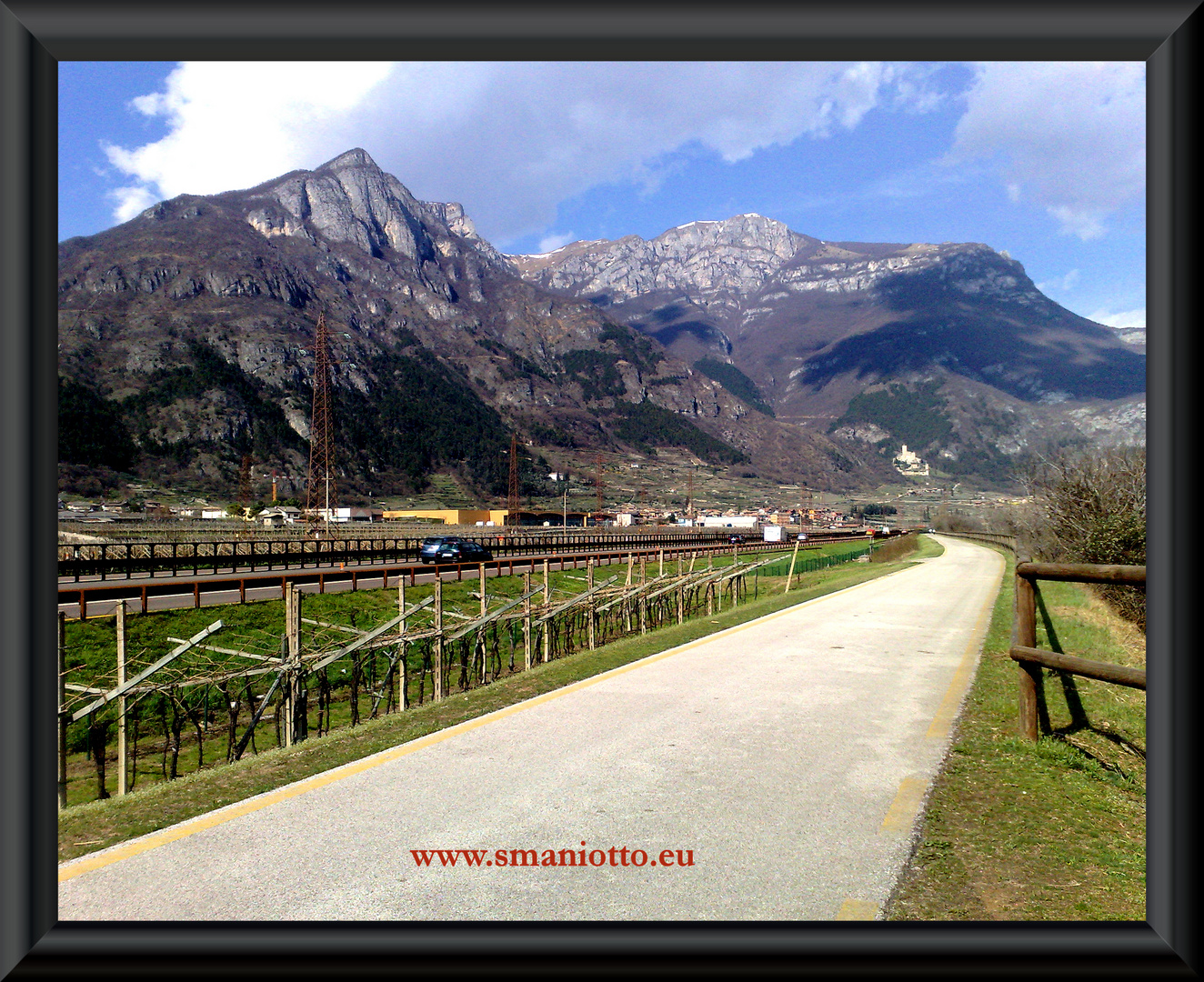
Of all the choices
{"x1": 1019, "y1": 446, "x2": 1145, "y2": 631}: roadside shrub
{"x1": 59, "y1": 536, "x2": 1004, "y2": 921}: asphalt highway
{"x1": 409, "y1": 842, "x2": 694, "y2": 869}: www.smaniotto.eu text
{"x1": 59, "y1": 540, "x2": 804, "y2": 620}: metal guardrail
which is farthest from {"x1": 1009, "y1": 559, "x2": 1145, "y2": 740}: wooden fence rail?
{"x1": 1019, "y1": 446, "x2": 1145, "y2": 631}: roadside shrub

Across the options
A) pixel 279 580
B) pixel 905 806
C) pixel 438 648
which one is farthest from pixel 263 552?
pixel 905 806

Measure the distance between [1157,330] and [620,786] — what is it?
4.19m

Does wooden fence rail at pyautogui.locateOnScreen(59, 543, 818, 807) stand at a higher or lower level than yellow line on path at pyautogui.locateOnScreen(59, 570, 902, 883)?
lower

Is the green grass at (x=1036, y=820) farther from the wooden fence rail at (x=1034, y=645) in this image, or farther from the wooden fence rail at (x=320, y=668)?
the wooden fence rail at (x=320, y=668)

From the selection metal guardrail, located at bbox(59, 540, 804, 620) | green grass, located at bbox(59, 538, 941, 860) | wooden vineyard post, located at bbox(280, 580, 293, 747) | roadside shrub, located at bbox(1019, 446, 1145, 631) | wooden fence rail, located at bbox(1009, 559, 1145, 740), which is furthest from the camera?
roadside shrub, located at bbox(1019, 446, 1145, 631)

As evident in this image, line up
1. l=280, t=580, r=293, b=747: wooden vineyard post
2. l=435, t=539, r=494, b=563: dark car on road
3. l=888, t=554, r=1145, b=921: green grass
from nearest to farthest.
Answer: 1. l=888, t=554, r=1145, b=921: green grass
2. l=280, t=580, r=293, b=747: wooden vineyard post
3. l=435, t=539, r=494, b=563: dark car on road

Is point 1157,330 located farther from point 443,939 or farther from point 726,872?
point 726,872

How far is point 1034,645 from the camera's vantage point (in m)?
7.05

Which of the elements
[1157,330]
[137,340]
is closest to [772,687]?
[1157,330]

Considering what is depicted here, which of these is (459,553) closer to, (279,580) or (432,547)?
(432,547)

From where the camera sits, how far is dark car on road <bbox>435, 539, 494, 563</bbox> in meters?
48.0

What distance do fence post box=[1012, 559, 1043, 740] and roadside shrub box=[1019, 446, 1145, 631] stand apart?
9.37 m

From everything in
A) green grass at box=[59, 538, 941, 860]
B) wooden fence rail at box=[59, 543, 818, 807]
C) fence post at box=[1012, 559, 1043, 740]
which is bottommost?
wooden fence rail at box=[59, 543, 818, 807]

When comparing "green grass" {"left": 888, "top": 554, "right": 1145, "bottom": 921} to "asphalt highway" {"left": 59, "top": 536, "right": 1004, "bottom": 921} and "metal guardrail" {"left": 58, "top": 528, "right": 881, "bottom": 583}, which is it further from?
"metal guardrail" {"left": 58, "top": 528, "right": 881, "bottom": 583}
